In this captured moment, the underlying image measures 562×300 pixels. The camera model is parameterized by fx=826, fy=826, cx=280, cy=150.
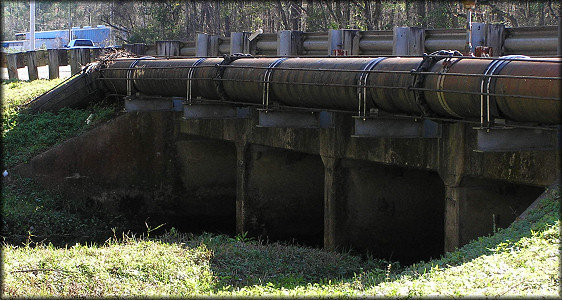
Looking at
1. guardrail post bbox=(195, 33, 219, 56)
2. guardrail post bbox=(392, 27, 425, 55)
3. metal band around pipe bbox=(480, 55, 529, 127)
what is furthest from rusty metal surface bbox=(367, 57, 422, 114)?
guardrail post bbox=(195, 33, 219, 56)

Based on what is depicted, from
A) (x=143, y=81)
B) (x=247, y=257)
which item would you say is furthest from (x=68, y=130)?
(x=247, y=257)

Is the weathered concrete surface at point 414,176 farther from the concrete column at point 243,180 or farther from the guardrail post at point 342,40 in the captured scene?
the guardrail post at point 342,40

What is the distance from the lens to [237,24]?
1753 inches

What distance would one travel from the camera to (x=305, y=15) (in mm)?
42500

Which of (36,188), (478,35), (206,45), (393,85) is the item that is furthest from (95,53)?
(393,85)

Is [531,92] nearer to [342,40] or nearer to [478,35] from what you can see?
[478,35]

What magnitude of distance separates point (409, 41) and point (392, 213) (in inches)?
131

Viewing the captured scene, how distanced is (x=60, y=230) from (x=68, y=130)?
3565 millimetres

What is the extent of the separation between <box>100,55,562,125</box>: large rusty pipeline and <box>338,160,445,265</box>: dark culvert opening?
2.33 m

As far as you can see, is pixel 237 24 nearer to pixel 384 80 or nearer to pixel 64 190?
pixel 64 190

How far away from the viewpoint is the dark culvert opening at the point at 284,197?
18.4 meters

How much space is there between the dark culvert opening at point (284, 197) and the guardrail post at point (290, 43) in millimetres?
2331

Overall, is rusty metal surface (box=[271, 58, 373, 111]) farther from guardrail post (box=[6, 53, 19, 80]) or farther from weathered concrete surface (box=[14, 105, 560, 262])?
guardrail post (box=[6, 53, 19, 80])

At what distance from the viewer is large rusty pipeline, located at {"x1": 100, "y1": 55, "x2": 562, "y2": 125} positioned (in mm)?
9953
